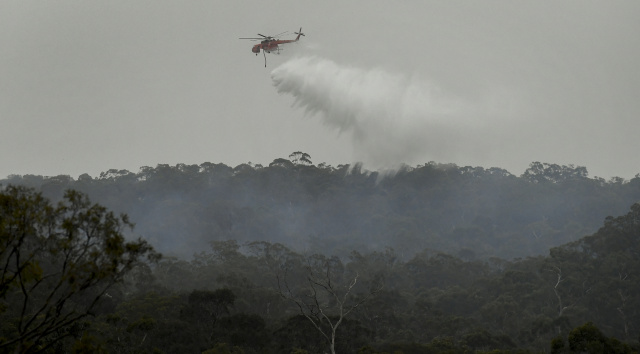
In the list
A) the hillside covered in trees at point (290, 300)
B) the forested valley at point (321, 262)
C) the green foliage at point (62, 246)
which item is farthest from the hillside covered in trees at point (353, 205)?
the green foliage at point (62, 246)

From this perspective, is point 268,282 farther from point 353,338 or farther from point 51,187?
point 51,187

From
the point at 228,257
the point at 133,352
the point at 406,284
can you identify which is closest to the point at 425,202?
the point at 406,284

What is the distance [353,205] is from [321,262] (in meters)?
46.2

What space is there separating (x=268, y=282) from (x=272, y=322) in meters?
26.5

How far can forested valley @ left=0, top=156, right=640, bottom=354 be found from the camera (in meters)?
18.5

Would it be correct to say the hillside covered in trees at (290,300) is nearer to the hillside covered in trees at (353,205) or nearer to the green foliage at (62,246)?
the green foliage at (62,246)

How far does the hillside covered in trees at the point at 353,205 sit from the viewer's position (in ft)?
378

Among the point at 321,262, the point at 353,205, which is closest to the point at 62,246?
the point at 321,262

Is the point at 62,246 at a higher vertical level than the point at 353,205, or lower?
lower

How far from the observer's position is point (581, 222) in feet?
410

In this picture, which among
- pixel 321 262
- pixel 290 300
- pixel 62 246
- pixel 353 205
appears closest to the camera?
pixel 62 246

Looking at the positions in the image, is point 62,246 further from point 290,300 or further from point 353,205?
point 353,205

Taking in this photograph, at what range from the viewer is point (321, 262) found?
8844 cm

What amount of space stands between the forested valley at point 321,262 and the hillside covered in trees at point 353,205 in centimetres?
43
